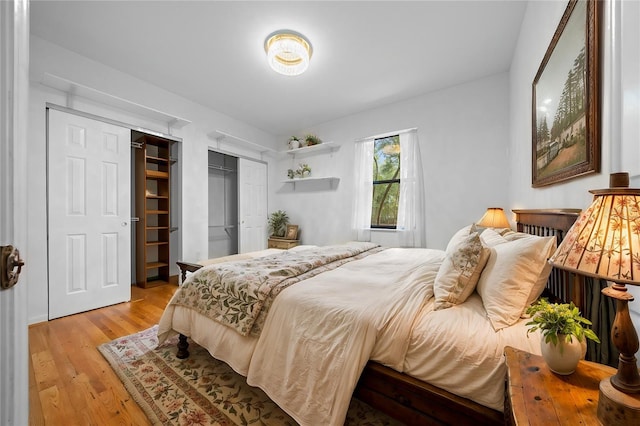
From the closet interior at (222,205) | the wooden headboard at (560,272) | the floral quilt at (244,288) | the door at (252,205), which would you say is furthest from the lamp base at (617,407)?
the closet interior at (222,205)

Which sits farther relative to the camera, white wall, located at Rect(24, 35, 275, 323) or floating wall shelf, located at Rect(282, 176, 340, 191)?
floating wall shelf, located at Rect(282, 176, 340, 191)

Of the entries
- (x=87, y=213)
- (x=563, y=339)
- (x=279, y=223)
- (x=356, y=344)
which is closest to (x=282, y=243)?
(x=279, y=223)

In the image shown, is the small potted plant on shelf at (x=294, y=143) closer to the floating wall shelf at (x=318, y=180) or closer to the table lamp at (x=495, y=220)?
the floating wall shelf at (x=318, y=180)

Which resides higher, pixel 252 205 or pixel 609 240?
pixel 252 205

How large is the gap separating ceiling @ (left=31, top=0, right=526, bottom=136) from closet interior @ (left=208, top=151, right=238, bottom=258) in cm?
158

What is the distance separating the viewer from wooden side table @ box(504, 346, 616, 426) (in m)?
0.62

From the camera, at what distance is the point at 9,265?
1.81ft

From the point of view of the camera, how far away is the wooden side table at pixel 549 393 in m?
0.62

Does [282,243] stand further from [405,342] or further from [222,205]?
[405,342]

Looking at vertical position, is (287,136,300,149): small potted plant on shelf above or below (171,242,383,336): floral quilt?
above

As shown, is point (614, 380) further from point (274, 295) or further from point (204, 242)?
point (204, 242)

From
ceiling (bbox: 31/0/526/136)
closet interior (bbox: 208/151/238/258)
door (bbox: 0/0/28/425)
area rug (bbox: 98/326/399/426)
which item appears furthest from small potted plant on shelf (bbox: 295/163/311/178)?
door (bbox: 0/0/28/425)

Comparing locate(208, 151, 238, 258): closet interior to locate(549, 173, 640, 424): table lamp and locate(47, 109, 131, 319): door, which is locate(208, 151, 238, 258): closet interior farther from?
locate(549, 173, 640, 424): table lamp

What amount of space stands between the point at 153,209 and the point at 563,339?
4.84 m
